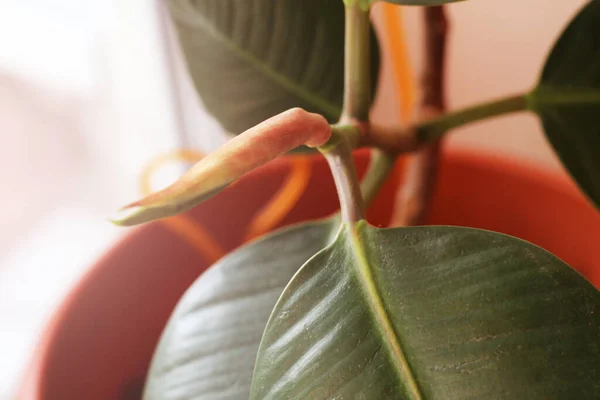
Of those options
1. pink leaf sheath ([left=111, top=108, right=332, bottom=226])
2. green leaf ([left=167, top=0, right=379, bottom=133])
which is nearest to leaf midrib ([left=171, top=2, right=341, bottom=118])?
green leaf ([left=167, top=0, right=379, bottom=133])

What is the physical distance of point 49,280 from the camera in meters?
0.76

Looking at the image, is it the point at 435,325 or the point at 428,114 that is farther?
the point at 428,114

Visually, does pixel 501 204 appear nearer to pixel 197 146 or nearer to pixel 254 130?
pixel 197 146

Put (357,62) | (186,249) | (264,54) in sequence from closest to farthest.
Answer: (357,62) → (264,54) → (186,249)

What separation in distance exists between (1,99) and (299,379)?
18.5 inches

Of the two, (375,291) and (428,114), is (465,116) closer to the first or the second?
(428,114)

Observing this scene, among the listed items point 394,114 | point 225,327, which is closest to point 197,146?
point 394,114

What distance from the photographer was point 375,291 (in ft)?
0.87

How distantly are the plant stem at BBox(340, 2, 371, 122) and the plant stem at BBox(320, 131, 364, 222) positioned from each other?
0.06 m

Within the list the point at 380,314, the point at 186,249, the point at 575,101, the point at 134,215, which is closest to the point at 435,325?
the point at 380,314

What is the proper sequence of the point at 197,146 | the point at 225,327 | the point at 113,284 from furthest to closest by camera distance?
the point at 197,146 < the point at 113,284 < the point at 225,327

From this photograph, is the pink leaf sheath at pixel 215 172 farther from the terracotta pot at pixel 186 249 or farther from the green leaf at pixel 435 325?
the terracotta pot at pixel 186 249

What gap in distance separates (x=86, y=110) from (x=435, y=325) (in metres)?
0.54

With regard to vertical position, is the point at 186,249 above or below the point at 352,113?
below
